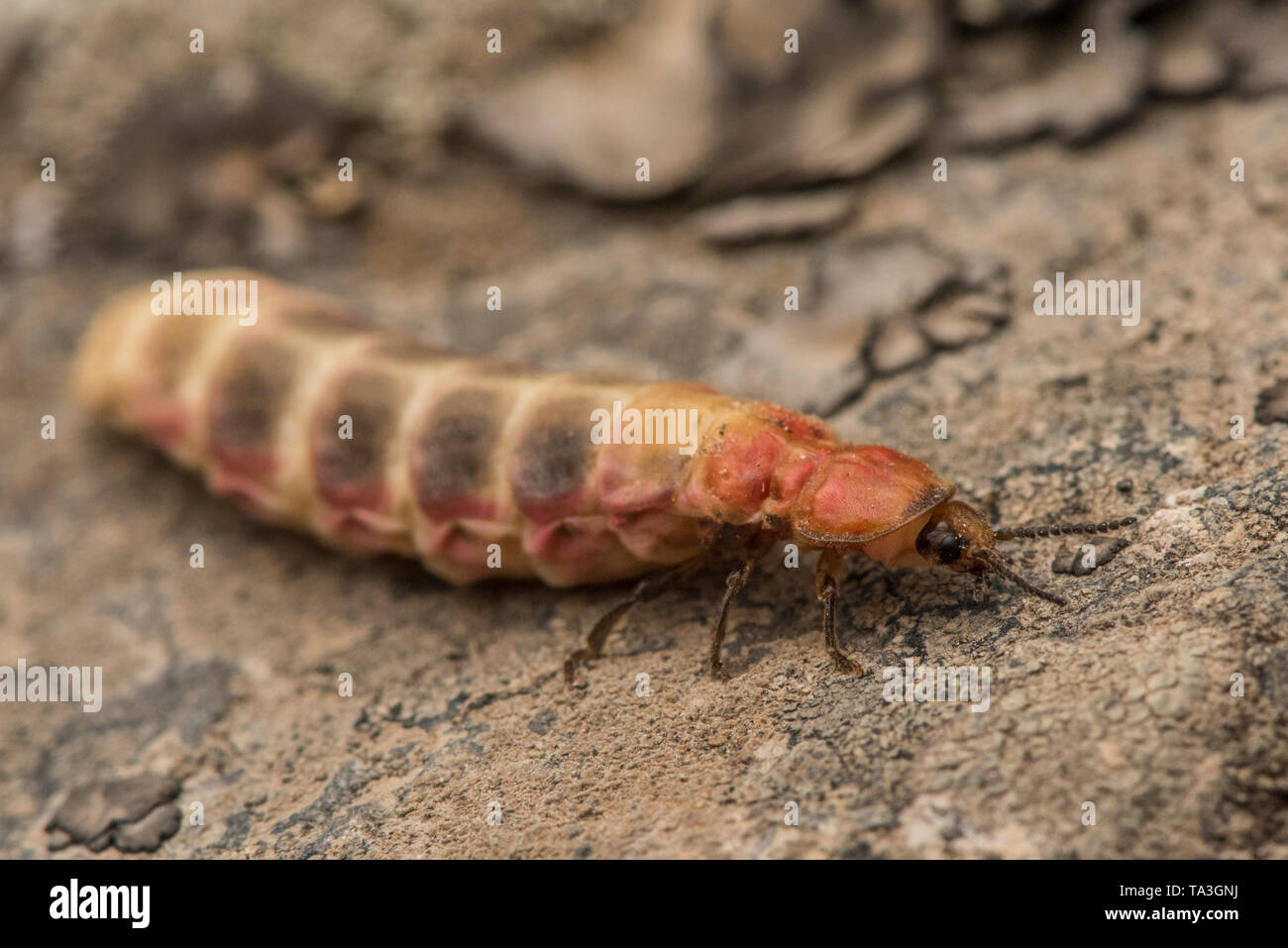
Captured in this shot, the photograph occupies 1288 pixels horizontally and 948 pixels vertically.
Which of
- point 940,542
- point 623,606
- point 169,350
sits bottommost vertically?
point 623,606

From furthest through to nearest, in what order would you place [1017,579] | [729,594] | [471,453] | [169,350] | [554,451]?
[169,350], [471,453], [554,451], [729,594], [1017,579]

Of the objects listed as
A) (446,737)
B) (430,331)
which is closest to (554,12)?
(430,331)

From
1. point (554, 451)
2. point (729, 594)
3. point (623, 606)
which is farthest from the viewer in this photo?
point (554, 451)

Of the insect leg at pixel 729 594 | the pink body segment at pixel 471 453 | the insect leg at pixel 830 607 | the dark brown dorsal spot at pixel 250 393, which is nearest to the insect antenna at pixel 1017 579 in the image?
the pink body segment at pixel 471 453

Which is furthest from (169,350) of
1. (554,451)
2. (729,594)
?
(729,594)

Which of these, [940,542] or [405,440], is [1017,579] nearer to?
[940,542]

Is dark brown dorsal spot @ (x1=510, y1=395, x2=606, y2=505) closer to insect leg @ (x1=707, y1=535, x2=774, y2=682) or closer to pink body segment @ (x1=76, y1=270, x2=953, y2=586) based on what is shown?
pink body segment @ (x1=76, y1=270, x2=953, y2=586)

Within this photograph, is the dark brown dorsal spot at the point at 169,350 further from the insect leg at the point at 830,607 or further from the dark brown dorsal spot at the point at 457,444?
the insect leg at the point at 830,607

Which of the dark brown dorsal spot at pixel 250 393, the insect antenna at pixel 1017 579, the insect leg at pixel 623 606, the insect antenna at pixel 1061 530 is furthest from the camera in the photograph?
the dark brown dorsal spot at pixel 250 393
